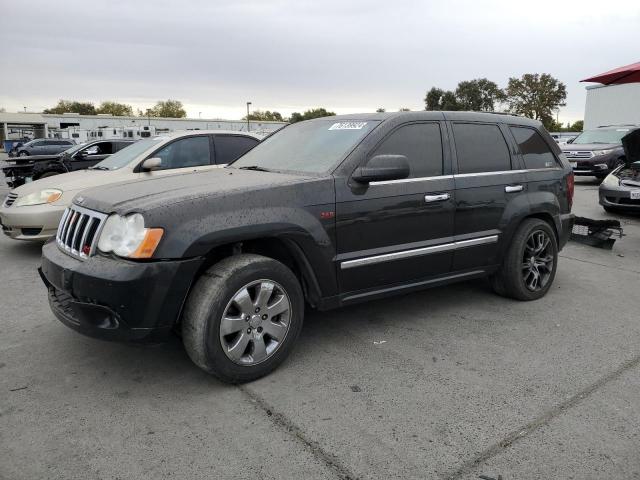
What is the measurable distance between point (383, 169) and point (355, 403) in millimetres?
1523

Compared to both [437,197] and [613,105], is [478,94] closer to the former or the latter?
[613,105]

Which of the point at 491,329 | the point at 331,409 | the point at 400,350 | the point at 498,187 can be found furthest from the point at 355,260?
the point at 498,187

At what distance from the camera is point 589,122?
91.8 feet

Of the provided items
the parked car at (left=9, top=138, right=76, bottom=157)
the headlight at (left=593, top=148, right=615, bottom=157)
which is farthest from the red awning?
the parked car at (left=9, top=138, right=76, bottom=157)

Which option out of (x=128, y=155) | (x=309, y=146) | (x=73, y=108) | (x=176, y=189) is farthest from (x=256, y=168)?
(x=73, y=108)

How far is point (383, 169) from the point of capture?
3441 millimetres

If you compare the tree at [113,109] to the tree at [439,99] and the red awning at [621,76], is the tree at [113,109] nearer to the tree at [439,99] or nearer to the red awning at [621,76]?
the tree at [439,99]

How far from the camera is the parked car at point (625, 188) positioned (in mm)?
8351

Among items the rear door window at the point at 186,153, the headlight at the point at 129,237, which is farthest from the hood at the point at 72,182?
the headlight at the point at 129,237

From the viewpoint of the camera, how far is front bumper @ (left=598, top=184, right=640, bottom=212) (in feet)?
28.5

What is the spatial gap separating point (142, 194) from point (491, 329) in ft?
9.24

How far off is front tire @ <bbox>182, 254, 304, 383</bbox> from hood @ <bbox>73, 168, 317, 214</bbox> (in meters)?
0.44

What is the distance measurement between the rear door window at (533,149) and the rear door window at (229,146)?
3.65 metres

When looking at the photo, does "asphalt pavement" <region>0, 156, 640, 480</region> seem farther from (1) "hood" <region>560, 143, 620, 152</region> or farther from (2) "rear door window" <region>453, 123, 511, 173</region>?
(1) "hood" <region>560, 143, 620, 152</region>
